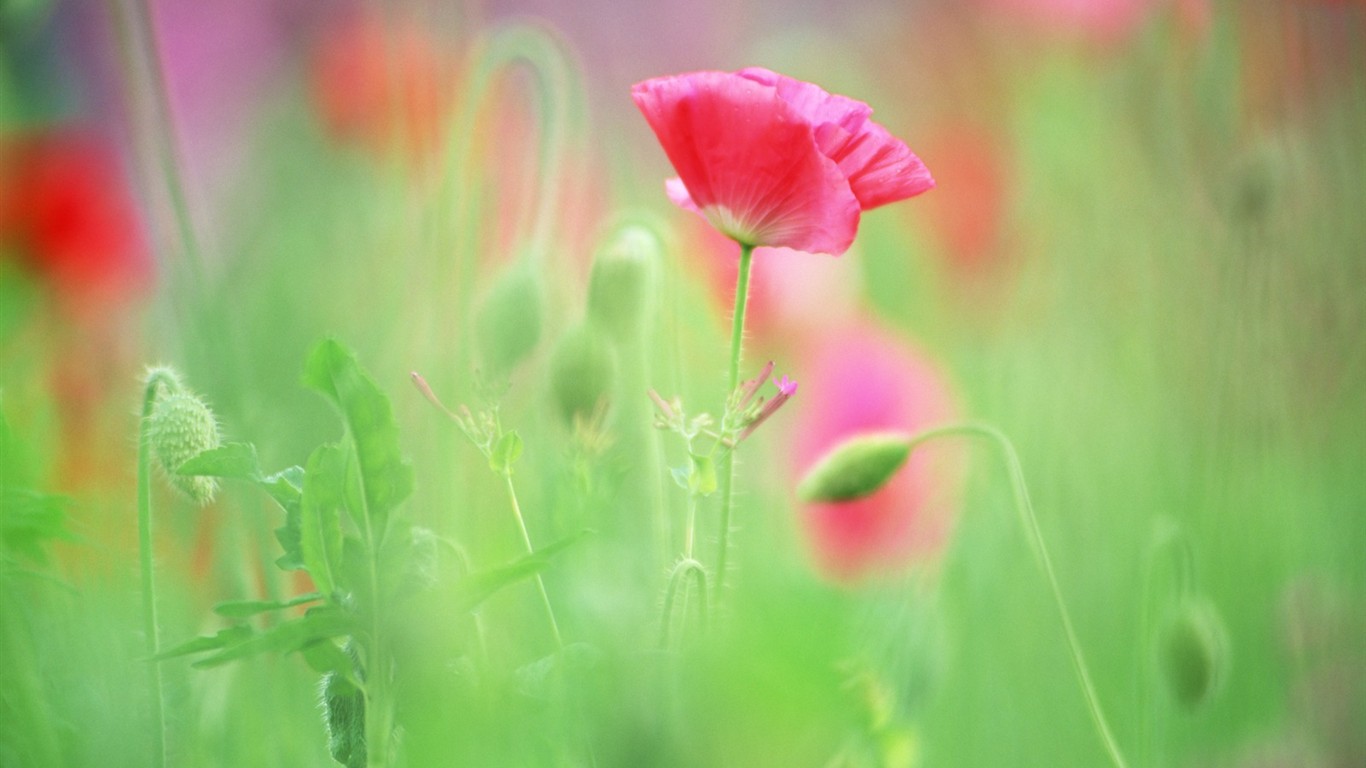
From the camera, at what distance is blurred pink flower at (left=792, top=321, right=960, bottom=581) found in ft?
2.73

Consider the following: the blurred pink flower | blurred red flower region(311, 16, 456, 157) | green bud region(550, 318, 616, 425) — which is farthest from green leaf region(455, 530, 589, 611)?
blurred red flower region(311, 16, 456, 157)

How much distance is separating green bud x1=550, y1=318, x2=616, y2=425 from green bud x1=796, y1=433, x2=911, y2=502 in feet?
0.33

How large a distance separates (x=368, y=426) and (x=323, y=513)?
3cm

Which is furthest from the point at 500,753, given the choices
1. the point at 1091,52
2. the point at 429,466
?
the point at 1091,52

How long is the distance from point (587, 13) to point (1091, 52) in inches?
39.7

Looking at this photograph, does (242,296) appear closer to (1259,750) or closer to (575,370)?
(575,370)

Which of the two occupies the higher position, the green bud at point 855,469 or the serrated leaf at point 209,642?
the green bud at point 855,469

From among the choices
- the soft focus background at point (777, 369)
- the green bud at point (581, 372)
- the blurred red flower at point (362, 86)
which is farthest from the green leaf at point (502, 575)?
the blurred red flower at point (362, 86)

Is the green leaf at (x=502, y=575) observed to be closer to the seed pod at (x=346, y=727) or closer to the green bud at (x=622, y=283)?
the seed pod at (x=346, y=727)

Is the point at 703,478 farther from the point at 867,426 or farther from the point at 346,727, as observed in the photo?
the point at 867,426

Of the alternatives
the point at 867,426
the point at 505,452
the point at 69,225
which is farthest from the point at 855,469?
the point at 69,225

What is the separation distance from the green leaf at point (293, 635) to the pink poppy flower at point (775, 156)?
19 centimetres

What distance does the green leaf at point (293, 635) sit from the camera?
31 centimetres

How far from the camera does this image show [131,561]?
69 centimetres
